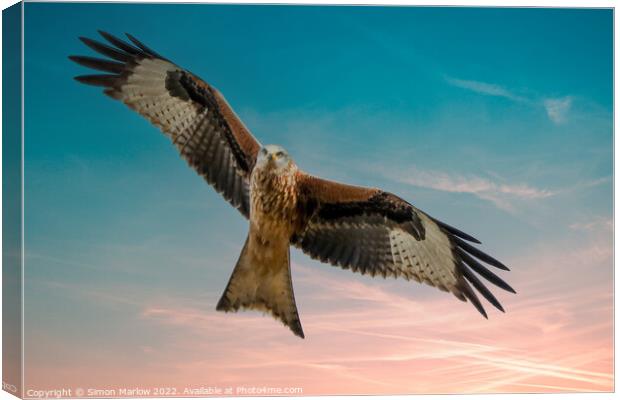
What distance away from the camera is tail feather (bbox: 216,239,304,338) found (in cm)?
560

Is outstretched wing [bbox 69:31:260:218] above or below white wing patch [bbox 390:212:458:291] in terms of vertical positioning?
above

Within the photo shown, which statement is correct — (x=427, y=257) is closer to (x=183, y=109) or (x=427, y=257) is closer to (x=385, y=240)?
(x=385, y=240)

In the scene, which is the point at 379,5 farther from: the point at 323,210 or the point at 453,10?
the point at 323,210

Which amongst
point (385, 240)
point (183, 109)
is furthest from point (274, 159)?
point (385, 240)

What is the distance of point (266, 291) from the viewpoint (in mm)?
5633

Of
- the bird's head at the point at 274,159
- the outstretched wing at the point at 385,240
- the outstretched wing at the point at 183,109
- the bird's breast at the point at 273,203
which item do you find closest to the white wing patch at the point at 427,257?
the outstretched wing at the point at 385,240

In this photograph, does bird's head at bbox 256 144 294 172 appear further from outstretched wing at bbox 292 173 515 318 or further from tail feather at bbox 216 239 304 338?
tail feather at bbox 216 239 304 338

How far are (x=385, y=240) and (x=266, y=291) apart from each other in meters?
0.92

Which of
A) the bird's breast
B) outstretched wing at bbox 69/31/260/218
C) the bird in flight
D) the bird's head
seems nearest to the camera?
the bird's head

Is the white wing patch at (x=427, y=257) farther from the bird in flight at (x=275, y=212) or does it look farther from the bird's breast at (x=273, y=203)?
the bird's breast at (x=273, y=203)

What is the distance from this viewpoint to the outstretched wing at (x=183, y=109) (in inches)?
221

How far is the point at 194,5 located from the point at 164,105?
73 cm

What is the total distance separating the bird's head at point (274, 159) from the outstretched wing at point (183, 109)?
320 millimetres

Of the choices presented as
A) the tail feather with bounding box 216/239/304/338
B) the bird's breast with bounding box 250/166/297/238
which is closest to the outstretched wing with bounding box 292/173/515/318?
the bird's breast with bounding box 250/166/297/238
